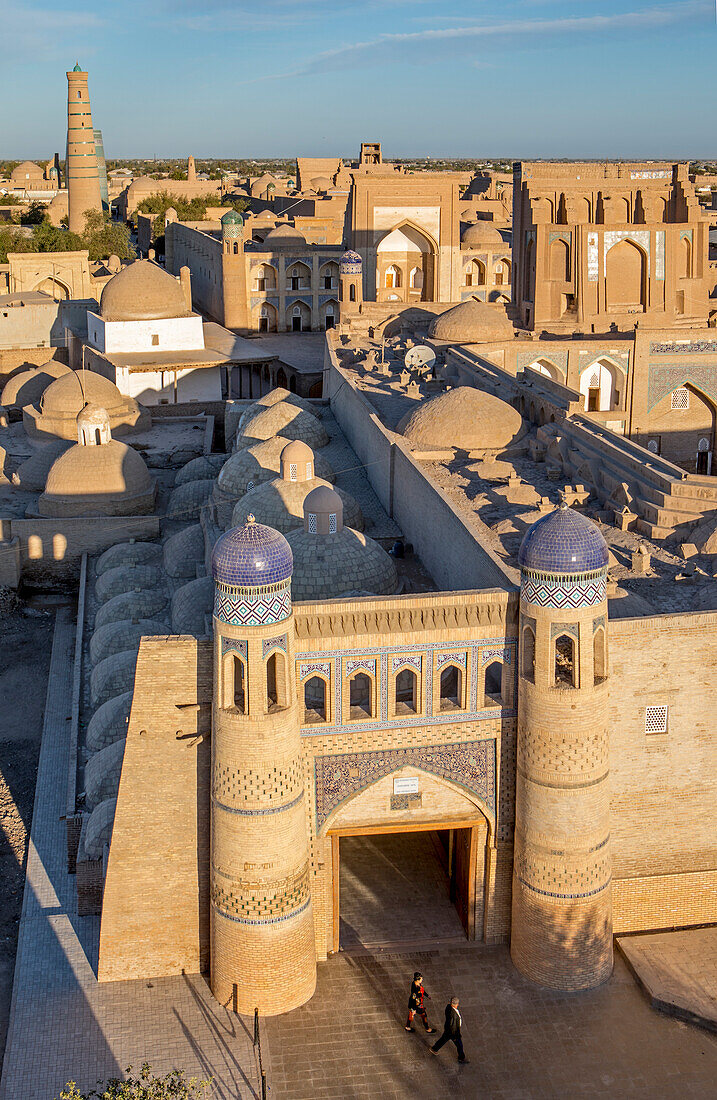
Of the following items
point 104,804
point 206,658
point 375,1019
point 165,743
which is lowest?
point 375,1019

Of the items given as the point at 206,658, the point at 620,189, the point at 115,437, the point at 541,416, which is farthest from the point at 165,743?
the point at 620,189

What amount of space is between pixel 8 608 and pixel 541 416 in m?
10.8

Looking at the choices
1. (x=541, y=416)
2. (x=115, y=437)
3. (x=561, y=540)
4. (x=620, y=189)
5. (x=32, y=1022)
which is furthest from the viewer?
(x=620, y=189)

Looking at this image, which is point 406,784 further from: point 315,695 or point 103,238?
point 103,238

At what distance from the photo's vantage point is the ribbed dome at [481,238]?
1933 inches

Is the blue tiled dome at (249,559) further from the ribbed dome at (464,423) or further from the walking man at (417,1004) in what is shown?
the ribbed dome at (464,423)

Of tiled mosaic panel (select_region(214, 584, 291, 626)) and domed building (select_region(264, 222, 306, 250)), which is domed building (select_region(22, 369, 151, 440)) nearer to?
domed building (select_region(264, 222, 306, 250))

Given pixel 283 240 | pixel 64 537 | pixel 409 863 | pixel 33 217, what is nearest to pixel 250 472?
pixel 64 537

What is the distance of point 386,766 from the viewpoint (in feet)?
40.4

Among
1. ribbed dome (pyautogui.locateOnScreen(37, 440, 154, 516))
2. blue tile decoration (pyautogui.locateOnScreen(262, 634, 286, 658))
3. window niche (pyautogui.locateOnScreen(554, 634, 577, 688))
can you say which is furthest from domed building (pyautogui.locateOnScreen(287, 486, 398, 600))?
ribbed dome (pyautogui.locateOnScreen(37, 440, 154, 516))

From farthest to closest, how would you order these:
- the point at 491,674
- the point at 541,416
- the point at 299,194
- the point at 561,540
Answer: the point at 299,194 → the point at 541,416 → the point at 491,674 → the point at 561,540

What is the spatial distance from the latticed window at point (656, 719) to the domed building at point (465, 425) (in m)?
8.68

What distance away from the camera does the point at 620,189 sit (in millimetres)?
35250

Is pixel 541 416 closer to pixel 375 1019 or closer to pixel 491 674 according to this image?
pixel 491 674
